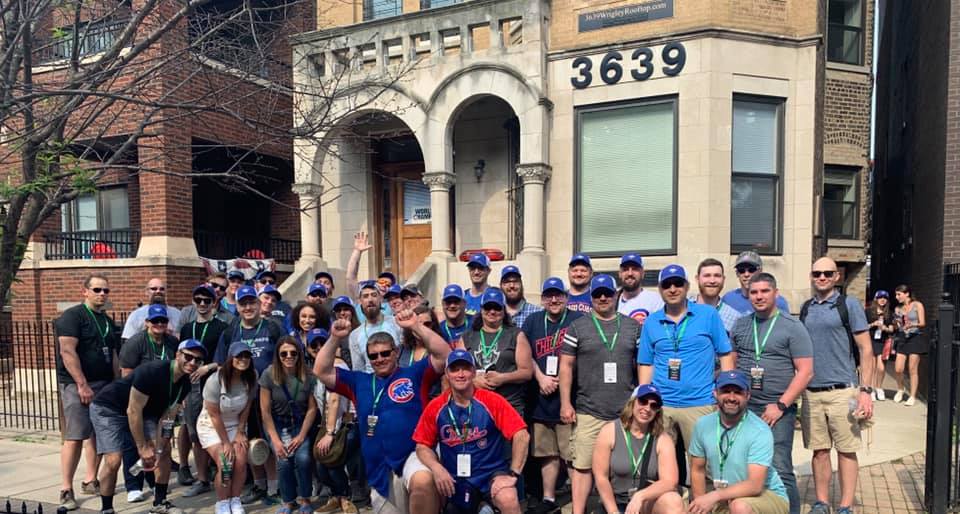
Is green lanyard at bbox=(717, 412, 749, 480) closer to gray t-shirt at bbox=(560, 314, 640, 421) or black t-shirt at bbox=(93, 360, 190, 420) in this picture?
gray t-shirt at bbox=(560, 314, 640, 421)

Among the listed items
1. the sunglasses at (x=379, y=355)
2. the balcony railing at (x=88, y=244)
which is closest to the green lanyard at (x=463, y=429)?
the sunglasses at (x=379, y=355)

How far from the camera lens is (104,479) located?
17.5ft

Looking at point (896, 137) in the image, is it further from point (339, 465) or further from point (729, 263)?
point (339, 465)

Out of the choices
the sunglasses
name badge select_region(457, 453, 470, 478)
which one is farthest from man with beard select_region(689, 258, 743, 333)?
the sunglasses

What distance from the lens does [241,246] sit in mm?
14852

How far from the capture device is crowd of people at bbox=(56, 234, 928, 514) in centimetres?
431

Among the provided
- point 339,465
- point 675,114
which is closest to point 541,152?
point 675,114

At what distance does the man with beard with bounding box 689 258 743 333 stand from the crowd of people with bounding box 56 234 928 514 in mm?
19

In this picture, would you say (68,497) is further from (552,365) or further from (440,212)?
(440,212)

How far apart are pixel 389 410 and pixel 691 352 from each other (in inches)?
86.6

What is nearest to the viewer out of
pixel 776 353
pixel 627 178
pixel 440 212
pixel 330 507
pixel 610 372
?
pixel 776 353

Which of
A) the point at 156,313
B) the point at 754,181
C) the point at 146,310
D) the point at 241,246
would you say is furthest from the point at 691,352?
the point at 241,246

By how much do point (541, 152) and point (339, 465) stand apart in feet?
21.0

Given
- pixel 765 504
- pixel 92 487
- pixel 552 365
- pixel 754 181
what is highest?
pixel 754 181
